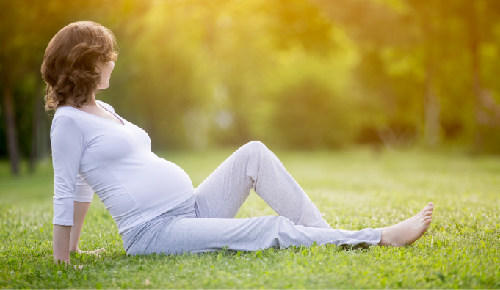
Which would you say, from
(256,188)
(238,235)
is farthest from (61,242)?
(256,188)

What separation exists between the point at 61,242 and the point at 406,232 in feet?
8.53

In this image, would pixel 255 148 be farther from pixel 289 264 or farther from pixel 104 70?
pixel 104 70

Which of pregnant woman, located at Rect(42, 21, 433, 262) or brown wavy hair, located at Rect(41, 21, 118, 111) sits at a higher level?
brown wavy hair, located at Rect(41, 21, 118, 111)

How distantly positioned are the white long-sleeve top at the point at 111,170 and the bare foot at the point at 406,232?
161 centimetres

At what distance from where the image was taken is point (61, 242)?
389 centimetres

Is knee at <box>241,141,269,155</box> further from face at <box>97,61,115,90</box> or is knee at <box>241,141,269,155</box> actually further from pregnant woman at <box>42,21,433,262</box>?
face at <box>97,61,115,90</box>

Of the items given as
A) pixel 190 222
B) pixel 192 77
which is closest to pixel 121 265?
pixel 190 222

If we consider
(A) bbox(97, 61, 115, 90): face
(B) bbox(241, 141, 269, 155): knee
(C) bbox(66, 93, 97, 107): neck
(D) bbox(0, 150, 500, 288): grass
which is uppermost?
(A) bbox(97, 61, 115, 90): face

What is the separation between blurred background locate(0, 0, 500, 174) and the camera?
1989 cm

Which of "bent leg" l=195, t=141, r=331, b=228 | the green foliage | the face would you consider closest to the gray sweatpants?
"bent leg" l=195, t=141, r=331, b=228

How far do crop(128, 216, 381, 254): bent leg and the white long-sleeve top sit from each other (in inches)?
7.9

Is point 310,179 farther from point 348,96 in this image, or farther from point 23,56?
point 348,96

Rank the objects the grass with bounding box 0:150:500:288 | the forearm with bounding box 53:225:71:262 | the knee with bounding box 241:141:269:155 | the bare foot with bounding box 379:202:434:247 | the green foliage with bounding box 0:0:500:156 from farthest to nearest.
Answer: the green foliage with bounding box 0:0:500:156
the knee with bounding box 241:141:269:155
the bare foot with bounding box 379:202:434:247
the forearm with bounding box 53:225:71:262
the grass with bounding box 0:150:500:288

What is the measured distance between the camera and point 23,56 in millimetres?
18297
